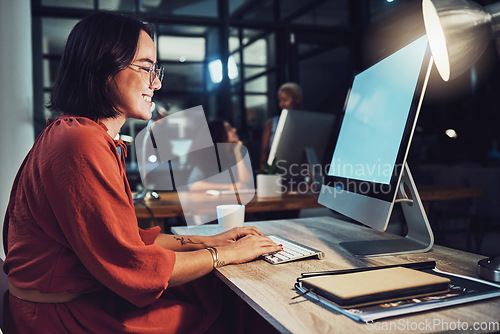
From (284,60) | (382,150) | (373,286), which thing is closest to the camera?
(373,286)

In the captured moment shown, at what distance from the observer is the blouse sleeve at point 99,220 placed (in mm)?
830

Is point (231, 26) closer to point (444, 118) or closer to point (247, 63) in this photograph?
point (247, 63)

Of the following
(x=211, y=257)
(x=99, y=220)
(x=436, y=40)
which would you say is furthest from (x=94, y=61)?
(x=436, y=40)

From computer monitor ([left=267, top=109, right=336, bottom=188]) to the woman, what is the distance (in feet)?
4.26

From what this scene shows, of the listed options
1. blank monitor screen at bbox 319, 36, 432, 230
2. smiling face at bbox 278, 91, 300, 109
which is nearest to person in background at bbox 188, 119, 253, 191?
smiling face at bbox 278, 91, 300, 109

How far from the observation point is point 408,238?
1.24m

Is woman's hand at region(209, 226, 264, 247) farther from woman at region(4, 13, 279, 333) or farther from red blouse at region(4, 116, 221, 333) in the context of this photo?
red blouse at region(4, 116, 221, 333)

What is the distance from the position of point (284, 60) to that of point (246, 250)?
494 cm

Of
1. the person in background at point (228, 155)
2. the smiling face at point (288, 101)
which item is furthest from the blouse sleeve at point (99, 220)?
the smiling face at point (288, 101)

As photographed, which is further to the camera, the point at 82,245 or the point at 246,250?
the point at 246,250

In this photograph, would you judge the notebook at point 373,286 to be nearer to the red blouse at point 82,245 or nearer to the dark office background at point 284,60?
the red blouse at point 82,245

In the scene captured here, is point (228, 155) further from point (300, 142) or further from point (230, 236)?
point (230, 236)

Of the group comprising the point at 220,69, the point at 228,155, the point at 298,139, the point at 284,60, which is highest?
the point at 284,60

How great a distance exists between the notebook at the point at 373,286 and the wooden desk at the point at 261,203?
1.30 metres
